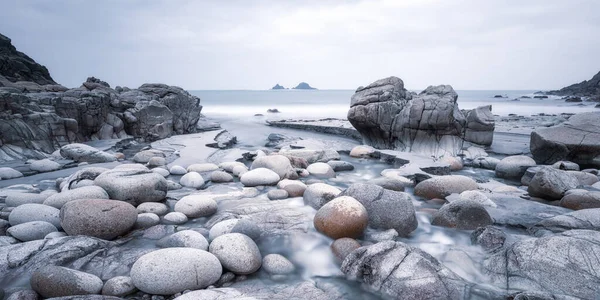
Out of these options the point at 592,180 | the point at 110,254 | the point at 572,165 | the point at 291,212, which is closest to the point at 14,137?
the point at 110,254

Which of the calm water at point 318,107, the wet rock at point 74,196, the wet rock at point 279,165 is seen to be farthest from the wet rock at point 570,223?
the calm water at point 318,107

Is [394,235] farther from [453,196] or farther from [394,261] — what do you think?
[453,196]

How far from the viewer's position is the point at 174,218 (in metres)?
4.80

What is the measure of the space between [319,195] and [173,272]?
2854 millimetres

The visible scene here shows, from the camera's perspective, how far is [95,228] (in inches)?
156

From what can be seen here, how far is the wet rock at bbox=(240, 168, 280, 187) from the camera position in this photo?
680 centimetres

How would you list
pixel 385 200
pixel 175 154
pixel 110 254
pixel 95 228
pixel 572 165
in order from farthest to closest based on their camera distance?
pixel 175 154, pixel 572 165, pixel 385 200, pixel 95 228, pixel 110 254

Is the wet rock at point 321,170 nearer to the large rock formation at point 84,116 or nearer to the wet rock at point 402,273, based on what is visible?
the wet rock at point 402,273

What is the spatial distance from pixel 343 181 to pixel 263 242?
11.9 ft

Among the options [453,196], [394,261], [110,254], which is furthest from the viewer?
[453,196]

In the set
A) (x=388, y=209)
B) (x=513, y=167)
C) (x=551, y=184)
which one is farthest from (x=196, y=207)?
(x=513, y=167)

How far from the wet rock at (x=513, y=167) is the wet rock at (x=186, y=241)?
24.5ft

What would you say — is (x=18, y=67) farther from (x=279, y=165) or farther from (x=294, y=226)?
(x=294, y=226)

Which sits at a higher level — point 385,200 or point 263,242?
point 385,200
